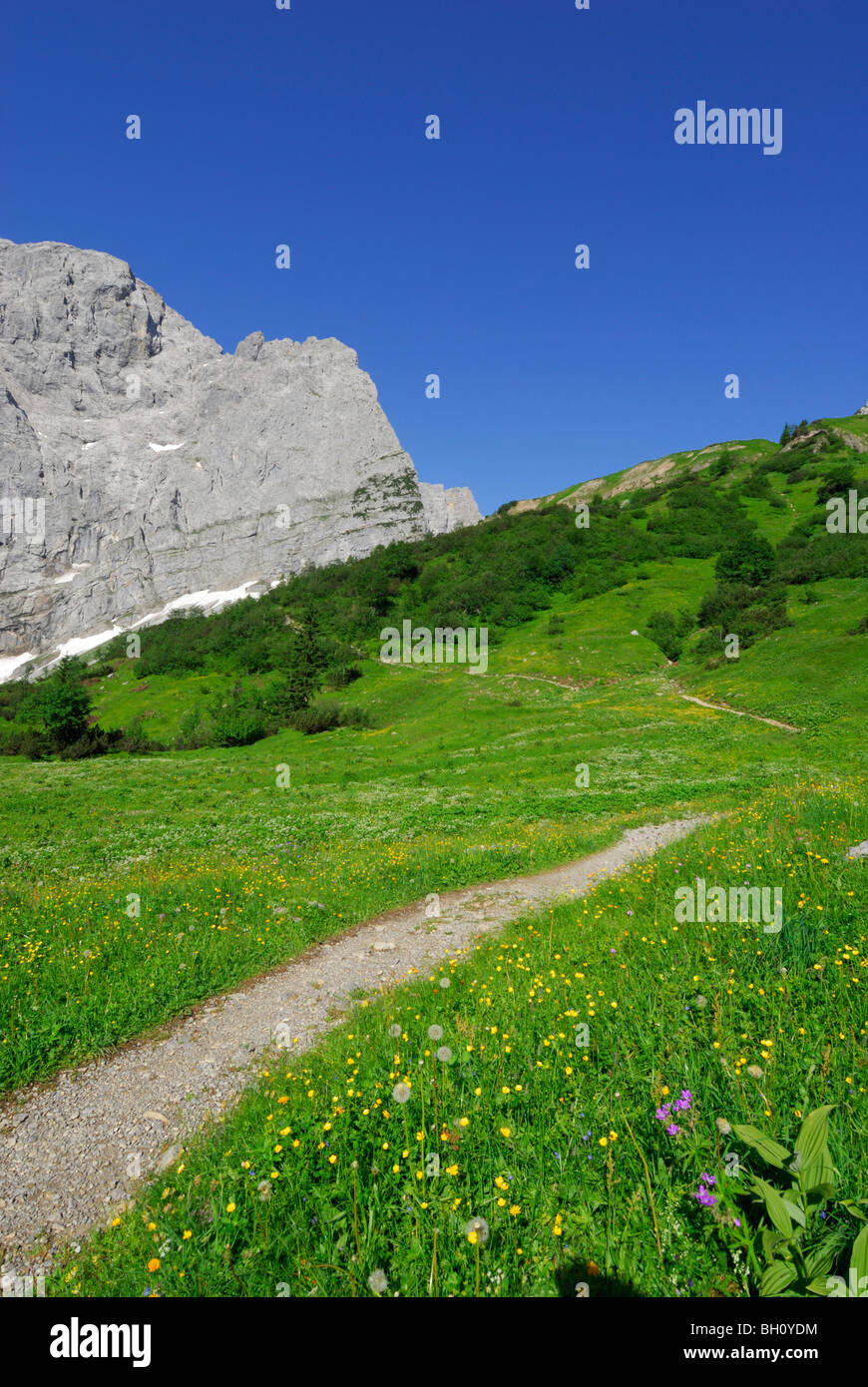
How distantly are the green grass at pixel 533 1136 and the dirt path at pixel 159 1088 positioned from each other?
63 centimetres

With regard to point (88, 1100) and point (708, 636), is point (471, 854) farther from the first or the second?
point (708, 636)

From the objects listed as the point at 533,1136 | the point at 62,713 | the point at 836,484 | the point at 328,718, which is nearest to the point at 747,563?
the point at 836,484

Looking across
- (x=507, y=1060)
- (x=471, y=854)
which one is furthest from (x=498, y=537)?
(x=507, y=1060)

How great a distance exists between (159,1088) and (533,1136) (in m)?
5.21

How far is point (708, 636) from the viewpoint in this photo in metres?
67.9

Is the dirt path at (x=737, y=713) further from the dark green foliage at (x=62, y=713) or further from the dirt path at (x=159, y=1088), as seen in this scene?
the dark green foliage at (x=62, y=713)

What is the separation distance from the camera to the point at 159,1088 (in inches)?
295

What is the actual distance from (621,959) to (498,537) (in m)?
150

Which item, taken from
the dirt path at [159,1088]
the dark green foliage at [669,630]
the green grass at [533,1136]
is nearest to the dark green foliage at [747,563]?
the dark green foliage at [669,630]

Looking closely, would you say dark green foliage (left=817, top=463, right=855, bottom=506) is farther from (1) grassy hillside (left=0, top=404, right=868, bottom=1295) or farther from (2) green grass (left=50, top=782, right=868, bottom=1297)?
(2) green grass (left=50, top=782, right=868, bottom=1297)

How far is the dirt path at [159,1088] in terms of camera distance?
225 inches

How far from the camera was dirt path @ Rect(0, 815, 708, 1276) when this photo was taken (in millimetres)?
5707

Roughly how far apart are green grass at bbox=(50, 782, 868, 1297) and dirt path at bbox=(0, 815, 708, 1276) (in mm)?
632
